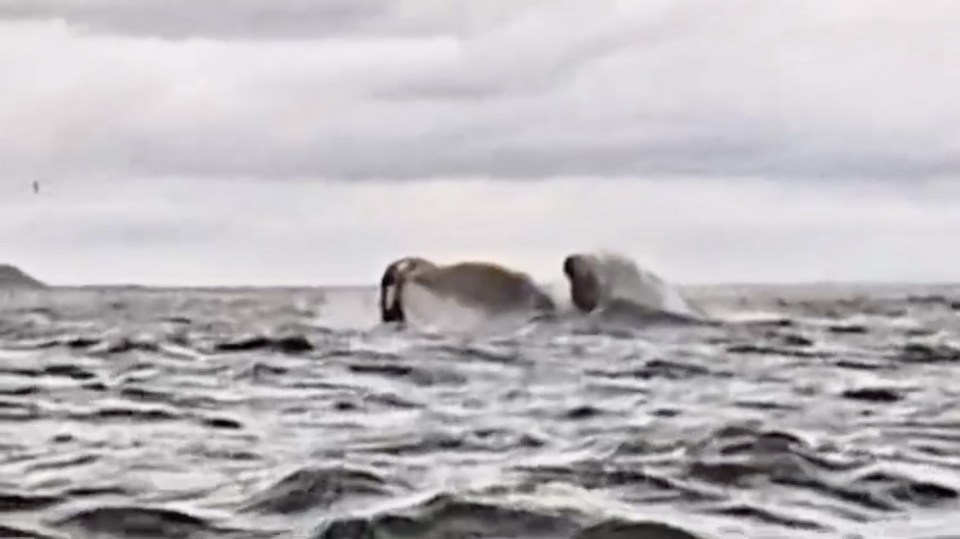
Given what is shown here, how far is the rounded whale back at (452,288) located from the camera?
2498cm

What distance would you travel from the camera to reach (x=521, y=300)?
25.8 meters

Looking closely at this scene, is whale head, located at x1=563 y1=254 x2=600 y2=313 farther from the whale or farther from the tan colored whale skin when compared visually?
the tan colored whale skin

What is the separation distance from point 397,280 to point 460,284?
98 cm

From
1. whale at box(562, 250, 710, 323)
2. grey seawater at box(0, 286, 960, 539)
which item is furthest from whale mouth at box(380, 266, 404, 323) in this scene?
grey seawater at box(0, 286, 960, 539)

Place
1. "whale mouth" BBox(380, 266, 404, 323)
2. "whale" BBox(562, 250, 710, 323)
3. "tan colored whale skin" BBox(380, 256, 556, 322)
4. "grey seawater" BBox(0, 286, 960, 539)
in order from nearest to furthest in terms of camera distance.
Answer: "grey seawater" BBox(0, 286, 960, 539) < "whale" BBox(562, 250, 710, 323) < "tan colored whale skin" BBox(380, 256, 556, 322) < "whale mouth" BBox(380, 266, 404, 323)

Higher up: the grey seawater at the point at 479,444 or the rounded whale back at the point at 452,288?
the rounded whale back at the point at 452,288

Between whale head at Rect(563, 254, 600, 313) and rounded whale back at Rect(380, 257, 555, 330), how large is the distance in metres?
0.54

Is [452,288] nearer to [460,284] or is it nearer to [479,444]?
[460,284]

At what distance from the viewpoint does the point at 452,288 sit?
25.3 metres

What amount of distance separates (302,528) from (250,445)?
9.06ft

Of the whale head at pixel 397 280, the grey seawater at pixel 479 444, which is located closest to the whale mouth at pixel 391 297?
the whale head at pixel 397 280

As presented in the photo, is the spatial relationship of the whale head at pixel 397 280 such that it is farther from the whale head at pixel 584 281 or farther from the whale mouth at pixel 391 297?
the whale head at pixel 584 281

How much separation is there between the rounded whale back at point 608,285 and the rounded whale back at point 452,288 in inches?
25.2

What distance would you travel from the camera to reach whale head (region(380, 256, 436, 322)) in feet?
82.6
